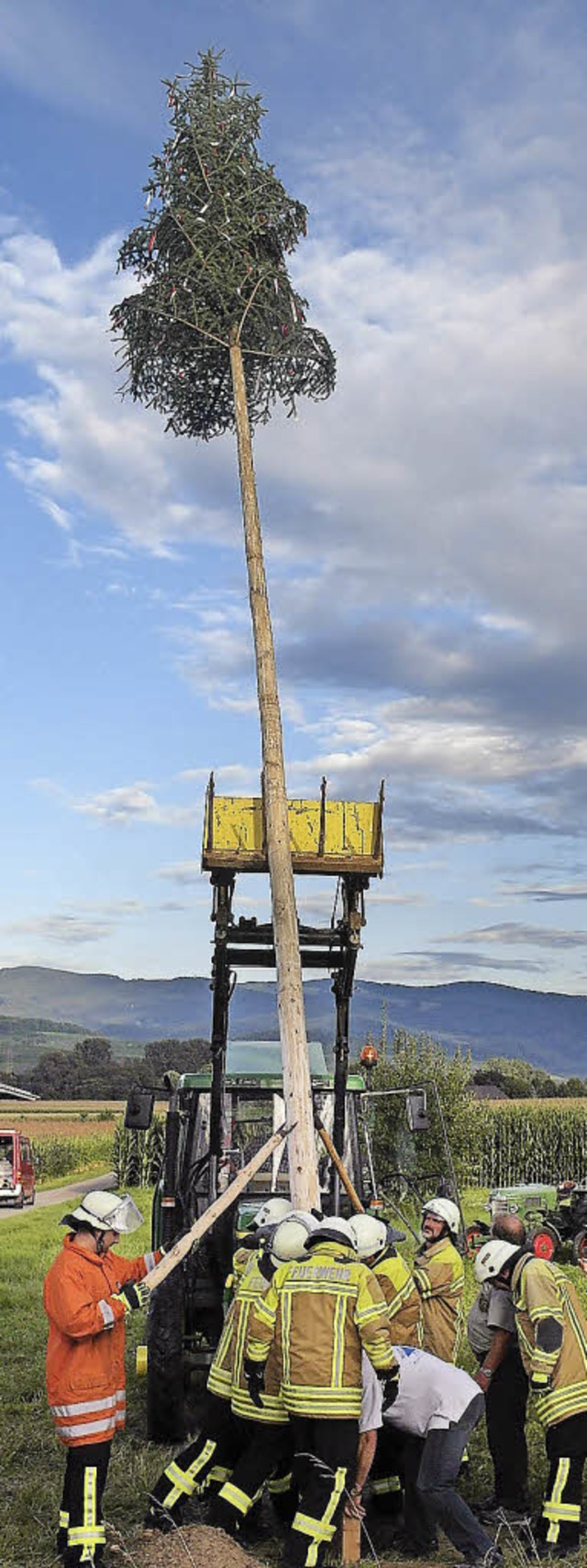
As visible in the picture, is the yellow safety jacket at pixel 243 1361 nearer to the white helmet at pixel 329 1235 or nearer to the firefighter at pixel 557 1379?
the white helmet at pixel 329 1235

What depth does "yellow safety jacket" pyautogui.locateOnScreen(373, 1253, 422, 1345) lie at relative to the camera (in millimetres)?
6988

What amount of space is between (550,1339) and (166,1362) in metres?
2.80

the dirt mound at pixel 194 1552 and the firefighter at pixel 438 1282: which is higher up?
the firefighter at pixel 438 1282

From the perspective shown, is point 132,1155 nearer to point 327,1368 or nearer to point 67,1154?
point 67,1154

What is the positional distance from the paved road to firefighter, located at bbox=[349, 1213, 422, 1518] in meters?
20.2

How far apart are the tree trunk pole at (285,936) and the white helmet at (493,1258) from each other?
1814 millimetres

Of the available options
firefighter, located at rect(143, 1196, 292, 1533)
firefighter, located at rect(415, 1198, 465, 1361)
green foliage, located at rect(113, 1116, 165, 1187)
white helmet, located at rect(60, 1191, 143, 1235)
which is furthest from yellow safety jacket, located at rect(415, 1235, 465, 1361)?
green foliage, located at rect(113, 1116, 165, 1187)

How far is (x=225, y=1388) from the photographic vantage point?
6824 mm

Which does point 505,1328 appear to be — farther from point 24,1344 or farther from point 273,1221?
point 24,1344

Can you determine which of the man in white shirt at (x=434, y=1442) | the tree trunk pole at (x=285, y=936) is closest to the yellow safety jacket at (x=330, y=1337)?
the man in white shirt at (x=434, y=1442)

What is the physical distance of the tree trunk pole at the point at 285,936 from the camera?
902 cm

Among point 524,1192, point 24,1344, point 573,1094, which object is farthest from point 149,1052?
point 24,1344

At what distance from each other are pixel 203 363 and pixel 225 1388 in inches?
336

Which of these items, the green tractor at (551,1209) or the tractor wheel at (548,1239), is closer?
the tractor wheel at (548,1239)
